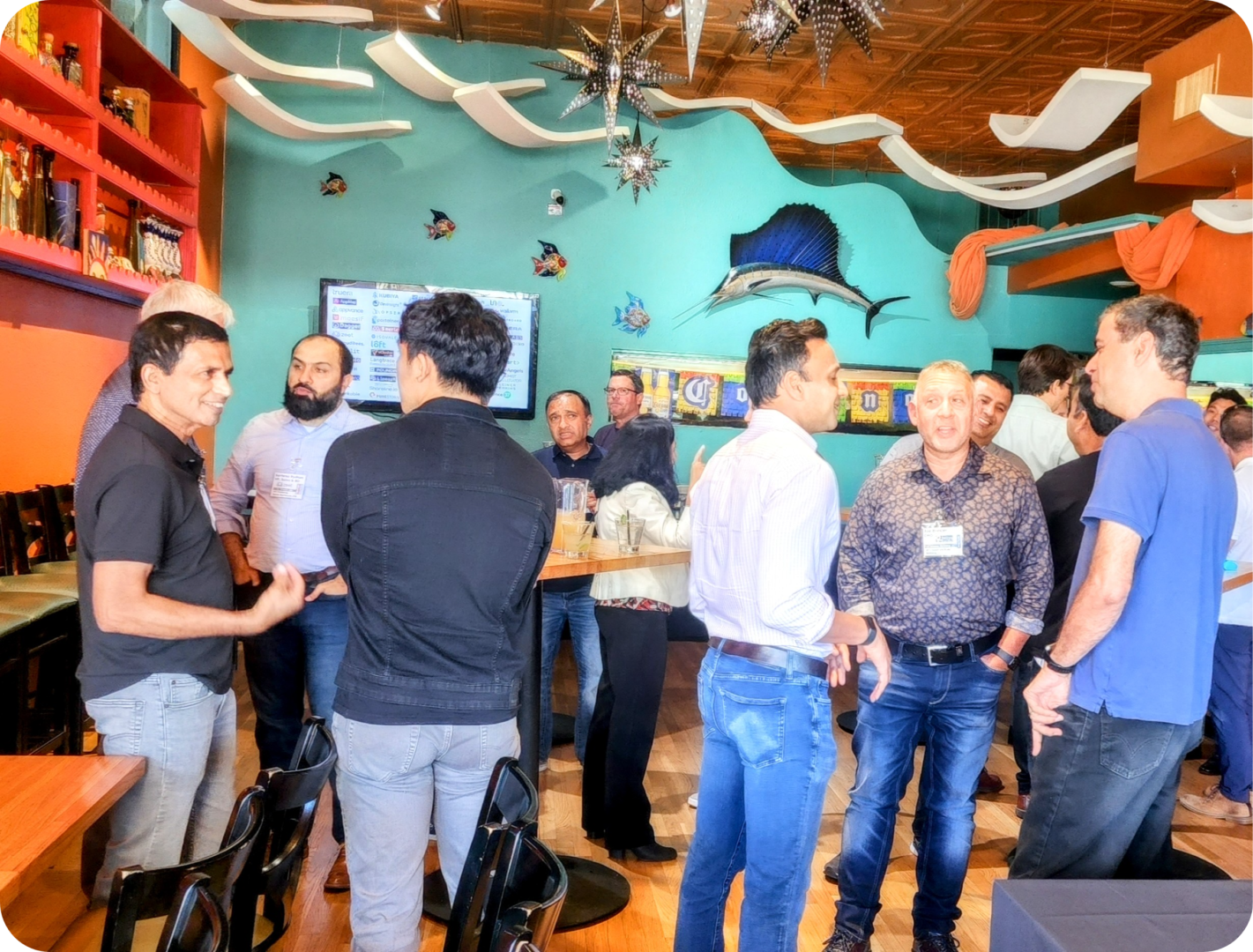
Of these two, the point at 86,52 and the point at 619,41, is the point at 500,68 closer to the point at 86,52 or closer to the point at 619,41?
the point at 619,41

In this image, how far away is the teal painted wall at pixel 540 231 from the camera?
5.96 meters

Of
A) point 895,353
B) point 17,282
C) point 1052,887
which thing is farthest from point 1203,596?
point 895,353

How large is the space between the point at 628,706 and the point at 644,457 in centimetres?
77

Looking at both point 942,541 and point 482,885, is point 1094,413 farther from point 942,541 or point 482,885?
point 482,885

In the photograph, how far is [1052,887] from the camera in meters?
1.43

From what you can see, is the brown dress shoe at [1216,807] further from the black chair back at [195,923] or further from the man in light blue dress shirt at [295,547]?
the black chair back at [195,923]

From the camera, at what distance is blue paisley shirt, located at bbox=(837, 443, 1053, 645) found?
242cm

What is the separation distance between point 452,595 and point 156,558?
0.56 metres

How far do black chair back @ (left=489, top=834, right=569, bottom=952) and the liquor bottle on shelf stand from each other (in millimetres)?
3606

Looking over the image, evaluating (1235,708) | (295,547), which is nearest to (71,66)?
(295,547)

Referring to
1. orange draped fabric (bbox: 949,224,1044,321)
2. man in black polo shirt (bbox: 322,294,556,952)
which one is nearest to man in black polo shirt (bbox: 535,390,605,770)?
man in black polo shirt (bbox: 322,294,556,952)

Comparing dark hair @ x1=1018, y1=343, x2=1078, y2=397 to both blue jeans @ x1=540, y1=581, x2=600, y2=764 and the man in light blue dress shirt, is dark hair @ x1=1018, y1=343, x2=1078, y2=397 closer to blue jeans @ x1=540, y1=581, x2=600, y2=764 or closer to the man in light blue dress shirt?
blue jeans @ x1=540, y1=581, x2=600, y2=764

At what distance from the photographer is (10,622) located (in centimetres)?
300

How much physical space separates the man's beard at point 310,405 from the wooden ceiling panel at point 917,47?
287 centimetres
